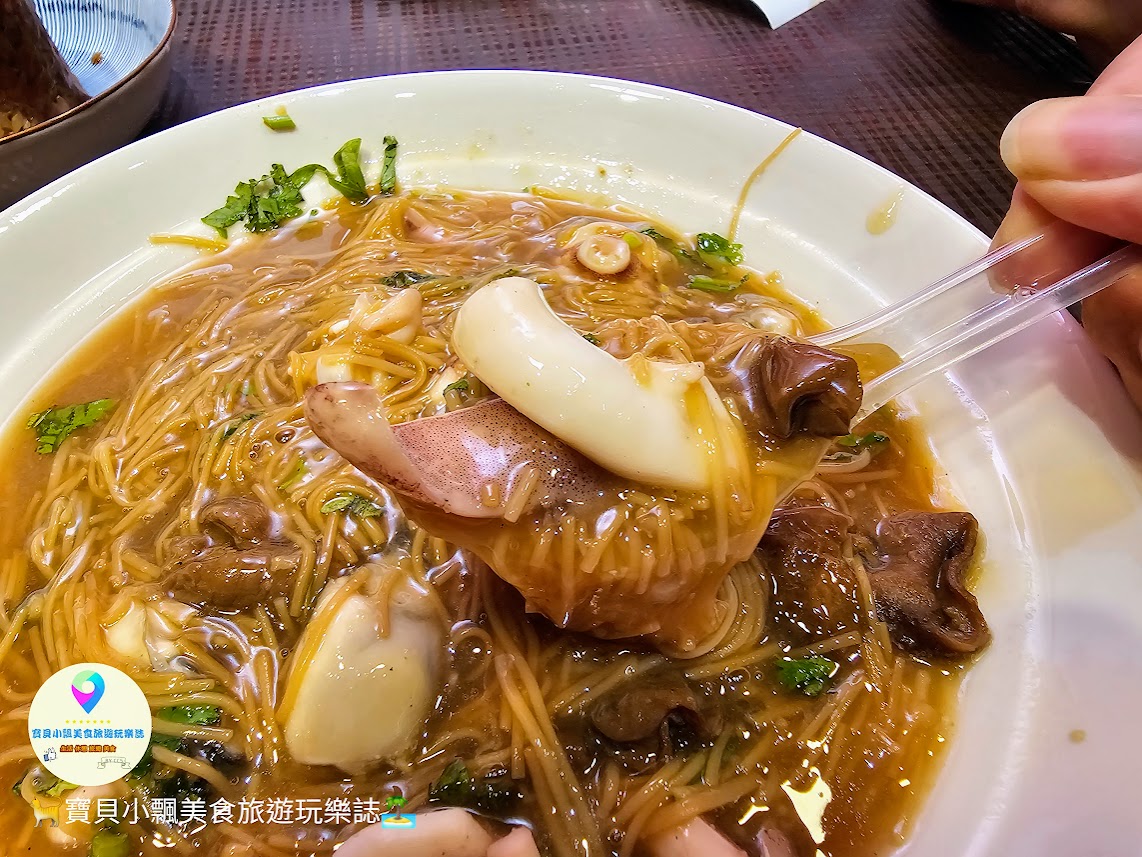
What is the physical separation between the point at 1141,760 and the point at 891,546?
0.85 m

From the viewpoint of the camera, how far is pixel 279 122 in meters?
3.57

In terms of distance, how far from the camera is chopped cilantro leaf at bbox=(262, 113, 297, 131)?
11.7 feet

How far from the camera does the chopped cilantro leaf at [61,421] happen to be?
8.79ft

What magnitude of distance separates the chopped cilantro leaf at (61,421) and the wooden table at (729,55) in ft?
7.74

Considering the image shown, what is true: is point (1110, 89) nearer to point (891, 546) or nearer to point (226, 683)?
point (891, 546)

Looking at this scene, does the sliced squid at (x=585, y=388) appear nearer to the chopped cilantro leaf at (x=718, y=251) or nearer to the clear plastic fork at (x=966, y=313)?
the clear plastic fork at (x=966, y=313)

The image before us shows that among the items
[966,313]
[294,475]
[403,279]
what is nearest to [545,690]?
[294,475]

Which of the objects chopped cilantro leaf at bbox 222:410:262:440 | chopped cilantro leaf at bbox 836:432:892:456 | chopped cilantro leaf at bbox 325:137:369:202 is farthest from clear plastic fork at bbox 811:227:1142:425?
chopped cilantro leaf at bbox 325:137:369:202

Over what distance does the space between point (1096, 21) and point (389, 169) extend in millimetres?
4461

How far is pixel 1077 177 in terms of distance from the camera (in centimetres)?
205

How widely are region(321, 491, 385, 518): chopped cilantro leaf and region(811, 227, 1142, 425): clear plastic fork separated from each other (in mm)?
1591

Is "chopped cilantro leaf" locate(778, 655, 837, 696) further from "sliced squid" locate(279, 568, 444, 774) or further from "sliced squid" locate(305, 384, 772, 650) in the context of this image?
"sliced squid" locate(279, 568, 444, 774)

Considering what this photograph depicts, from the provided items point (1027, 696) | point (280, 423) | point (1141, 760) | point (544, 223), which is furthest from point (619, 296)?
point (1141, 760)

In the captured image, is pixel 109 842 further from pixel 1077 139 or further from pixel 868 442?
pixel 1077 139
